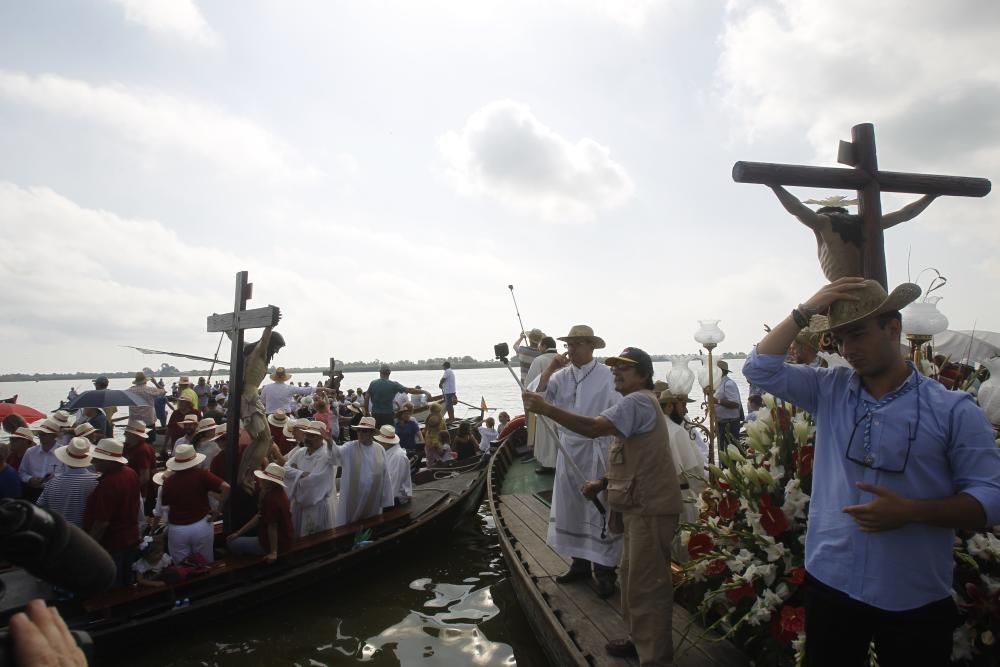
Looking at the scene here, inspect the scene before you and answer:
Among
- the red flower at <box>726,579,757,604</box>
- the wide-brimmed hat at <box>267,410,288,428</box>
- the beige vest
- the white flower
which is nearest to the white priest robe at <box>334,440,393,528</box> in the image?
the wide-brimmed hat at <box>267,410,288,428</box>

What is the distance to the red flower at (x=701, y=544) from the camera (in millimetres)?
3346

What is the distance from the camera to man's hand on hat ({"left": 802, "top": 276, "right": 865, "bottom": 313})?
2045 mm

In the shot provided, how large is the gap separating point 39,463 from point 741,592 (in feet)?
28.4

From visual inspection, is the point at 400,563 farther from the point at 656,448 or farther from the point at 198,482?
the point at 656,448

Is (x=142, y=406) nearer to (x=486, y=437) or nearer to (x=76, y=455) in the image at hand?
(x=76, y=455)

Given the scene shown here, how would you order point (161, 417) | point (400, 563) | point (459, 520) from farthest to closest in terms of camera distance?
point (161, 417) < point (459, 520) < point (400, 563)

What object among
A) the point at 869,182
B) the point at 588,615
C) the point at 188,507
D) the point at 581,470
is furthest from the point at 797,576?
the point at 188,507

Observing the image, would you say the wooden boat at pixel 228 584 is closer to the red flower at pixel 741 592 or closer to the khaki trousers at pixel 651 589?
the khaki trousers at pixel 651 589

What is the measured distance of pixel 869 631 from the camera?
1.94 meters

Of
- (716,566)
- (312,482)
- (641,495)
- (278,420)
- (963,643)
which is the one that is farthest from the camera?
(278,420)

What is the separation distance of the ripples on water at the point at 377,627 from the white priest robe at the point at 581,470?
1.43m

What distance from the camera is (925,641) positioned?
1835mm

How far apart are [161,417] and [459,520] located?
11.9 meters

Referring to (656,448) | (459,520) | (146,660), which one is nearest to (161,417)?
(459,520)
